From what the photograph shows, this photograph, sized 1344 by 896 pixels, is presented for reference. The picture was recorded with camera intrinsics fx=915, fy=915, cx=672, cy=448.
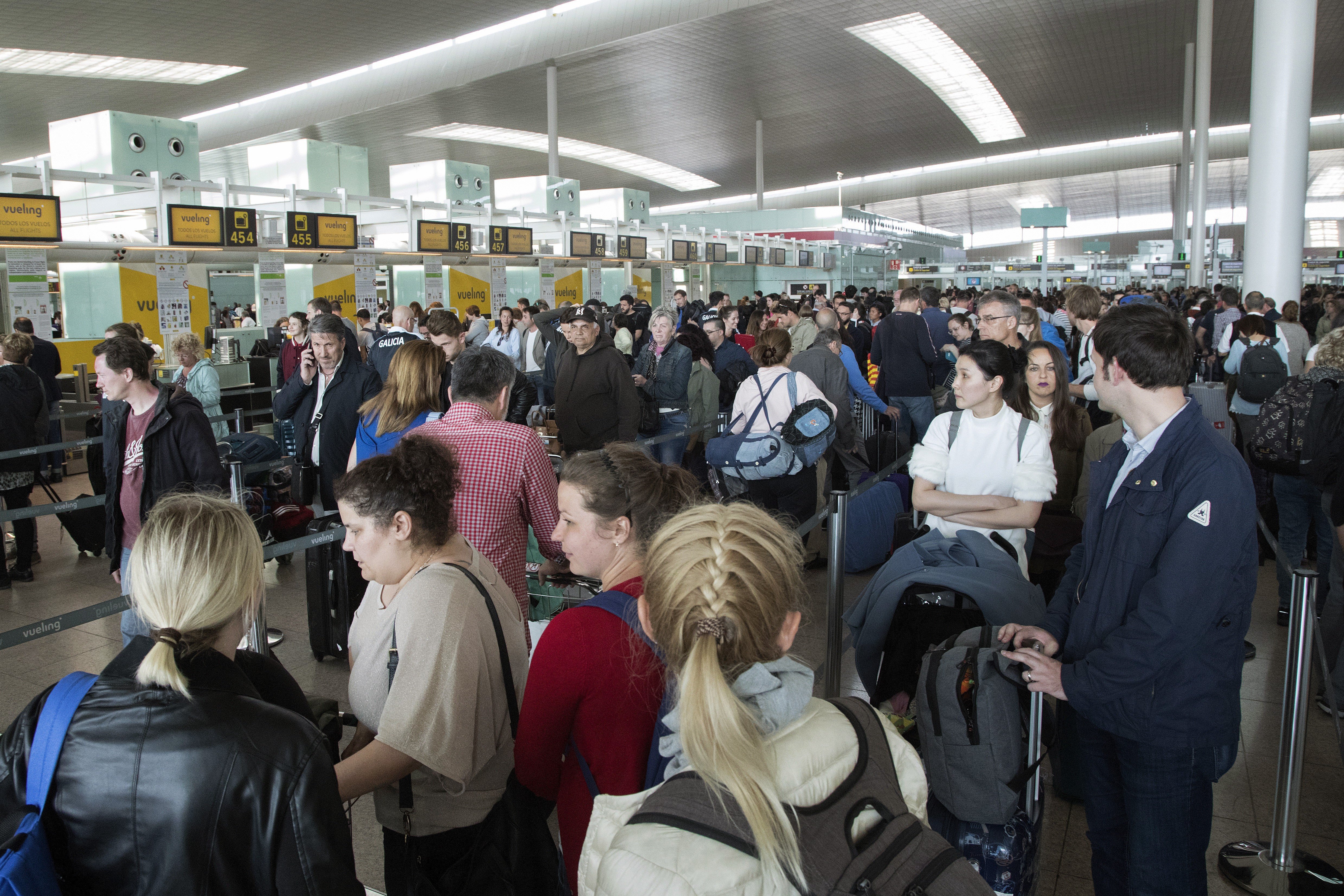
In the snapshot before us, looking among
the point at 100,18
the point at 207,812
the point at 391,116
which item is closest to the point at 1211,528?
the point at 207,812

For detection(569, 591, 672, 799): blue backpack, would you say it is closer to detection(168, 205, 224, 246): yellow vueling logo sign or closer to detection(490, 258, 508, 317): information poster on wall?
detection(168, 205, 224, 246): yellow vueling logo sign

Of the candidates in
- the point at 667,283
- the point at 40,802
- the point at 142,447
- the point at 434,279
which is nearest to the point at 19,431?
the point at 142,447

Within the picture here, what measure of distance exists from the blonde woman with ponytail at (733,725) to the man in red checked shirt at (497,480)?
155 centimetres

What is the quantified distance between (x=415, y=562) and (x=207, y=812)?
30.7 inches

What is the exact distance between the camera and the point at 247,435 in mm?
6555

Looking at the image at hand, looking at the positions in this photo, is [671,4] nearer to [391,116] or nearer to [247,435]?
[391,116]

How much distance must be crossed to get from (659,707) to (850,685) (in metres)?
2.74

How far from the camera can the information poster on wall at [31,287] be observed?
8.45 m

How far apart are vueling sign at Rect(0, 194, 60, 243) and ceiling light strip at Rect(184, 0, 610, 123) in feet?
40.2

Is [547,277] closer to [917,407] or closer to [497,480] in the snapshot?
[917,407]

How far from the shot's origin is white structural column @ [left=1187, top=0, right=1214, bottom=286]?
56.3 ft

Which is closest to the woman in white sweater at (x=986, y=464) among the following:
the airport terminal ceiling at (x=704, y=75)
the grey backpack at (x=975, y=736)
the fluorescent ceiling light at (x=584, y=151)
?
the grey backpack at (x=975, y=736)

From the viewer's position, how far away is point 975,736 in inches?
81.7

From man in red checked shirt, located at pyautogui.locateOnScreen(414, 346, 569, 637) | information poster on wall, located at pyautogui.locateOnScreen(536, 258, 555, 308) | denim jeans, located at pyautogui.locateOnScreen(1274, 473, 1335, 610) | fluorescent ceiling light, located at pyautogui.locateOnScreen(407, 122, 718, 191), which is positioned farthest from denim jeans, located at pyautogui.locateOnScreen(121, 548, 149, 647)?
fluorescent ceiling light, located at pyautogui.locateOnScreen(407, 122, 718, 191)
